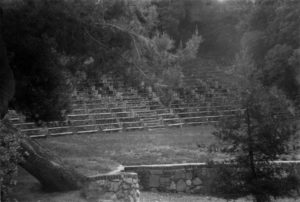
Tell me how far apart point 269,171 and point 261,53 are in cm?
1669

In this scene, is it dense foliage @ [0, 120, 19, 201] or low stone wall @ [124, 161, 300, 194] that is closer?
dense foliage @ [0, 120, 19, 201]

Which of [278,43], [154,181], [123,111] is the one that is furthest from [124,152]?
[278,43]

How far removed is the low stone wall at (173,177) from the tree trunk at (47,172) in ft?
8.34

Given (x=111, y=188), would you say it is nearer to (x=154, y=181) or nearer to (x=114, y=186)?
(x=114, y=186)

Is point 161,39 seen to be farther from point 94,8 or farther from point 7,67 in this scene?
point 7,67

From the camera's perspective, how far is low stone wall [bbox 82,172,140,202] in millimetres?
7906

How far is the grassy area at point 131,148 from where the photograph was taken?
11.4m

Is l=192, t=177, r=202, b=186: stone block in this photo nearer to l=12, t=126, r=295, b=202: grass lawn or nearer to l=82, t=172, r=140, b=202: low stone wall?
l=12, t=126, r=295, b=202: grass lawn

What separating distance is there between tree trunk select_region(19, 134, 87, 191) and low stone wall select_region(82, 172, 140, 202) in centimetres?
24

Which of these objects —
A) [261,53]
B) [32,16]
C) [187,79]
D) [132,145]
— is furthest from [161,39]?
[187,79]

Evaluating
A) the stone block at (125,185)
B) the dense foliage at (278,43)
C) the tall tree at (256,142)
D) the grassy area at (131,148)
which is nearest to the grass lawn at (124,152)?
the grassy area at (131,148)

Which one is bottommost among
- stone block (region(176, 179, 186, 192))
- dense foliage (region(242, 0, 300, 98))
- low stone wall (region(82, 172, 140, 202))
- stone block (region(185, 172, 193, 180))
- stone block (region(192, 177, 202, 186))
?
stone block (region(176, 179, 186, 192))

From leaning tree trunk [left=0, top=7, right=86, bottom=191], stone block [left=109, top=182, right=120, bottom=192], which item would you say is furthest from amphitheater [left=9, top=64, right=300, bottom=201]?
leaning tree trunk [left=0, top=7, right=86, bottom=191]

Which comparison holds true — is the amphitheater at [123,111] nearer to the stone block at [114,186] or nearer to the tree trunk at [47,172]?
the stone block at [114,186]
